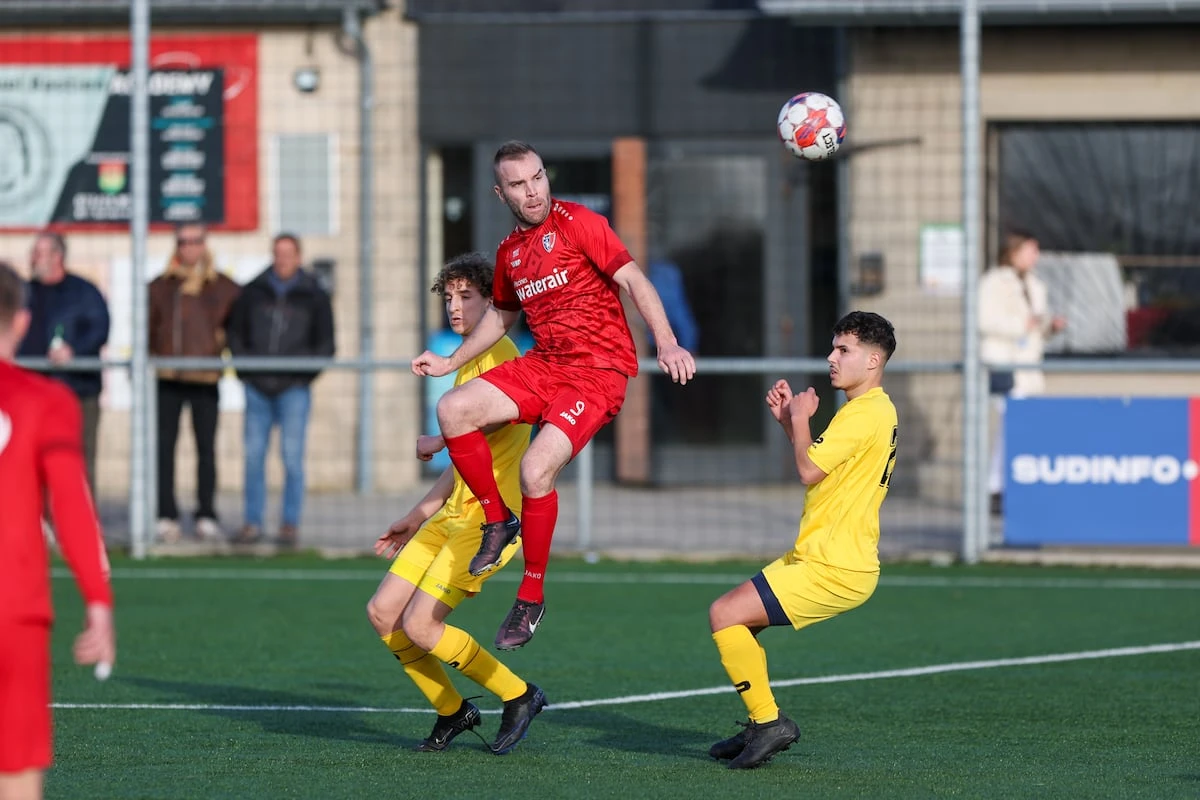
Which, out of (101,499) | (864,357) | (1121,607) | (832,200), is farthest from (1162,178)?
(864,357)

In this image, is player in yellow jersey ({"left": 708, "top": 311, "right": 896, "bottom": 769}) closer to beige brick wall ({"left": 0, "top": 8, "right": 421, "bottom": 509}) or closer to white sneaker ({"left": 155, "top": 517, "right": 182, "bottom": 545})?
white sneaker ({"left": 155, "top": 517, "right": 182, "bottom": 545})

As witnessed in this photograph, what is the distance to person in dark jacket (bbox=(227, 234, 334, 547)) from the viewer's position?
13.1m

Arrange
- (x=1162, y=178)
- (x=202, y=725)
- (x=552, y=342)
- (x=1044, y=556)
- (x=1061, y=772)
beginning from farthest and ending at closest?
(x=1162, y=178) → (x=1044, y=556) → (x=202, y=725) → (x=552, y=342) → (x=1061, y=772)

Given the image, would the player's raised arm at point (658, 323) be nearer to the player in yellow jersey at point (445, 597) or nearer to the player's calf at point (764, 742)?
the player in yellow jersey at point (445, 597)

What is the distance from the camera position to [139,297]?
13109 mm

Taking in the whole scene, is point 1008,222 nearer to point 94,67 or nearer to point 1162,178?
point 1162,178

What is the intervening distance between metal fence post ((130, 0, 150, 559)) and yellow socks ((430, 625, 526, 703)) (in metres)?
6.68

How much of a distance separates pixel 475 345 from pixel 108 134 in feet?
33.5

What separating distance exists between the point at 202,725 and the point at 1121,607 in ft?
19.1

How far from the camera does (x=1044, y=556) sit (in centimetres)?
1287

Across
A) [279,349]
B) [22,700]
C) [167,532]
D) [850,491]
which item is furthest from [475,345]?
[167,532]

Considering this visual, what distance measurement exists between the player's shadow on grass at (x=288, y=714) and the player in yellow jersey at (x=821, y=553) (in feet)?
4.58

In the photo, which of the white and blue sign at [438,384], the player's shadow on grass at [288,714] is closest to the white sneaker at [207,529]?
the white and blue sign at [438,384]

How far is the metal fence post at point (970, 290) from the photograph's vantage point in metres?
12.6
